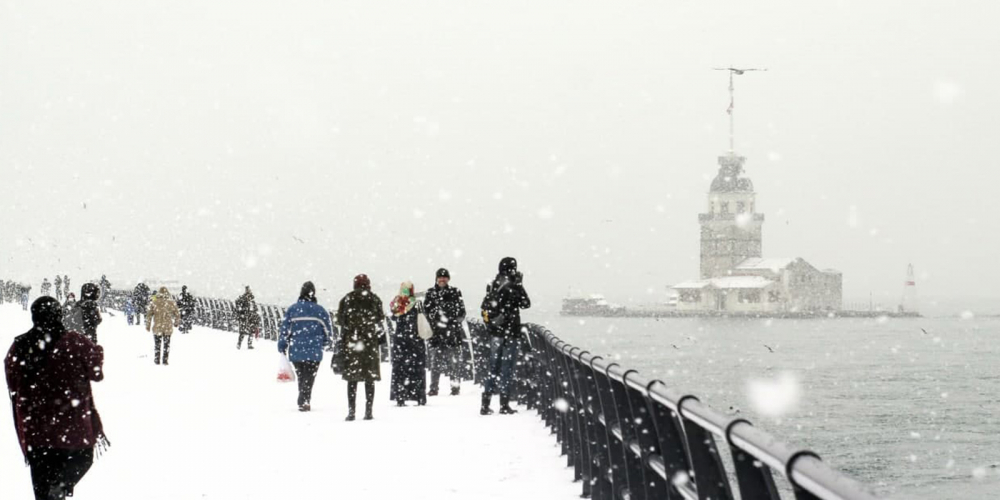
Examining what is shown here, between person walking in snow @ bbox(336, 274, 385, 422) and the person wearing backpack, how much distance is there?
120 cm

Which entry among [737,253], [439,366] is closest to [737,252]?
[737,253]

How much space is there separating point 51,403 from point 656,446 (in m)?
3.08

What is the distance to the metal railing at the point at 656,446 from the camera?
97.6 inches

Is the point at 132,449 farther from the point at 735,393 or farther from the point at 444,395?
the point at 735,393

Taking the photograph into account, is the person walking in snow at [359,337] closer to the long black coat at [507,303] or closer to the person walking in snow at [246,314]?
the long black coat at [507,303]

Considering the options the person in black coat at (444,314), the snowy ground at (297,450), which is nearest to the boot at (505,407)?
the snowy ground at (297,450)

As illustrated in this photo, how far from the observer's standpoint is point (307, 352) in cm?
1399

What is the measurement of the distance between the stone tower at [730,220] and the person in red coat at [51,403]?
188 metres

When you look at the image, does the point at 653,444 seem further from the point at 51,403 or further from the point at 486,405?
the point at 486,405

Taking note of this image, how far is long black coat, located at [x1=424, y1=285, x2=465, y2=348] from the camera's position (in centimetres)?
1449

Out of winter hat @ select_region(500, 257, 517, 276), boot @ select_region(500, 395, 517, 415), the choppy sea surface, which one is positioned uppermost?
winter hat @ select_region(500, 257, 517, 276)

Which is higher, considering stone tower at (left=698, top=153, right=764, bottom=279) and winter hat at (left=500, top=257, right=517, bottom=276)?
stone tower at (left=698, top=153, right=764, bottom=279)

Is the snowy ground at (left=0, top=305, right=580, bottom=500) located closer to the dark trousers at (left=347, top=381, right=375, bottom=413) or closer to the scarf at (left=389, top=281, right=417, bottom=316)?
the dark trousers at (left=347, top=381, right=375, bottom=413)

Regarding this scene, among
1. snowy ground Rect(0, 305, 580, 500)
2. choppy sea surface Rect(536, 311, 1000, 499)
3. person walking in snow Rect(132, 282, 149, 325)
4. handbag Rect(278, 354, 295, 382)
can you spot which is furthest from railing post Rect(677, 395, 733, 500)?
person walking in snow Rect(132, 282, 149, 325)
